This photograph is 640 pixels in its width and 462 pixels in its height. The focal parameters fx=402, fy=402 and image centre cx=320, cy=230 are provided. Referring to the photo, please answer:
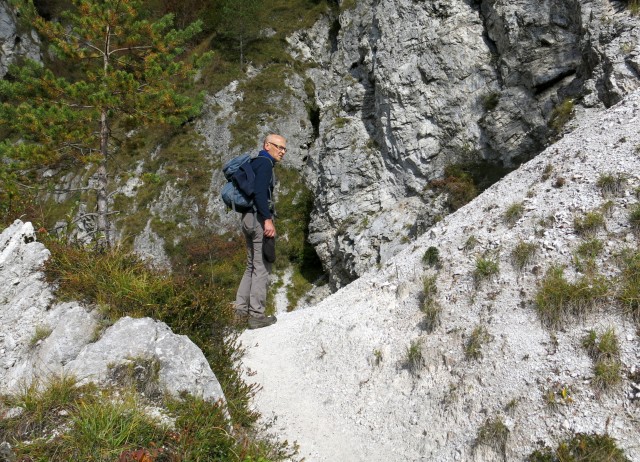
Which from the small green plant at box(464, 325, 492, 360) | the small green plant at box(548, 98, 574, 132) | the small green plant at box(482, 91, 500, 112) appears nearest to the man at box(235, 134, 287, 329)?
the small green plant at box(464, 325, 492, 360)

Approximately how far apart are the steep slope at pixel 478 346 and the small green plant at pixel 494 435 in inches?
0.7

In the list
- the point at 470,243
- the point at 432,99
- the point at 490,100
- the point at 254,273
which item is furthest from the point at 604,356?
the point at 432,99

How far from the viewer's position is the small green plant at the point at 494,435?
15.3 ft

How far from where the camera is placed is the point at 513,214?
26.0ft

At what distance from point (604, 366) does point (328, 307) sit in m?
5.34

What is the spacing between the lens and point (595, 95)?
13547mm

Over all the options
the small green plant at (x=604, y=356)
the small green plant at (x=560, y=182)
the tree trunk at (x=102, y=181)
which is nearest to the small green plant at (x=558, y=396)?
the small green plant at (x=604, y=356)

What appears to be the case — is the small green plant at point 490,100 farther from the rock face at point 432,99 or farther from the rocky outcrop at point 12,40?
the rocky outcrop at point 12,40

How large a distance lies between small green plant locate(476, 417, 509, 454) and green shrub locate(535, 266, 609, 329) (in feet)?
5.38

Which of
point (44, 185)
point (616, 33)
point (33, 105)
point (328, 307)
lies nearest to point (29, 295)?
point (328, 307)

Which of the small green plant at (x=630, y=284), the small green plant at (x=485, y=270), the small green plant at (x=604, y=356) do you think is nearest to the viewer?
the small green plant at (x=604, y=356)

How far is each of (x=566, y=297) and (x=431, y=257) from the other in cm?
281

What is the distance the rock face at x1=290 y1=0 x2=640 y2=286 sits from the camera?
55.4ft

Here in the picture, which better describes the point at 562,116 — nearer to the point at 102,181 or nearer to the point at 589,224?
the point at 589,224
